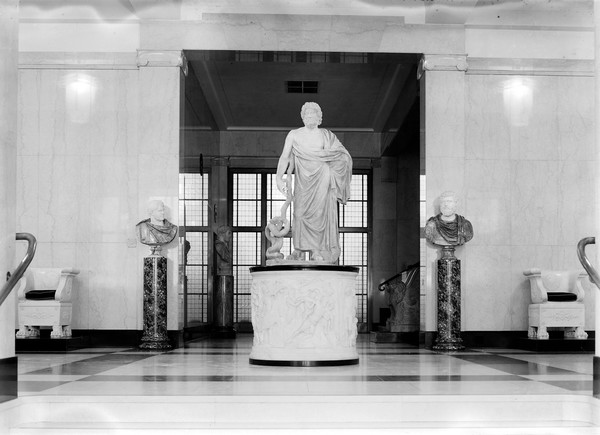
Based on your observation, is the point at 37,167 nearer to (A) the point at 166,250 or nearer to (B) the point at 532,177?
(A) the point at 166,250

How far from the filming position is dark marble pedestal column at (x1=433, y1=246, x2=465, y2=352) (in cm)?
1092

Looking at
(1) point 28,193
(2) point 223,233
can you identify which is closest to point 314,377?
(1) point 28,193

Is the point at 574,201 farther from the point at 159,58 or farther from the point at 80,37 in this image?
the point at 80,37

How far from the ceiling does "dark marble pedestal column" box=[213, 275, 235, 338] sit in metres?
3.04

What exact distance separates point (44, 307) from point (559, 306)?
6.67 metres

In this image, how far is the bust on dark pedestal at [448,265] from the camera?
35.8 feet

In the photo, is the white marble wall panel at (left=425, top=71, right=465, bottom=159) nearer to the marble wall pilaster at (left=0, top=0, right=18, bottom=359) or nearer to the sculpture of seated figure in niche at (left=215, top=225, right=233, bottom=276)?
the sculpture of seated figure in niche at (left=215, top=225, right=233, bottom=276)

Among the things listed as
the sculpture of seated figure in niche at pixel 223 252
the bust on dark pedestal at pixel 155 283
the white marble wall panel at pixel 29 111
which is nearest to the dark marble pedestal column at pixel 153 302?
the bust on dark pedestal at pixel 155 283

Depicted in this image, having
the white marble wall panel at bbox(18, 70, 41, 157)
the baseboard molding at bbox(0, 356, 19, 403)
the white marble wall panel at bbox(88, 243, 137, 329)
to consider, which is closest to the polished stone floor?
the baseboard molding at bbox(0, 356, 19, 403)

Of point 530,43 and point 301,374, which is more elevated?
point 530,43

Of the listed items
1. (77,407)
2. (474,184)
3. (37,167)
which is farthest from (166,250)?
(77,407)

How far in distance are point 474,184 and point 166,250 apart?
4.37m

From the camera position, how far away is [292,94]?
16.5 metres

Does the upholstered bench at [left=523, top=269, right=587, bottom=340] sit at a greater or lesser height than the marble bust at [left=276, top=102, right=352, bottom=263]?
lesser
